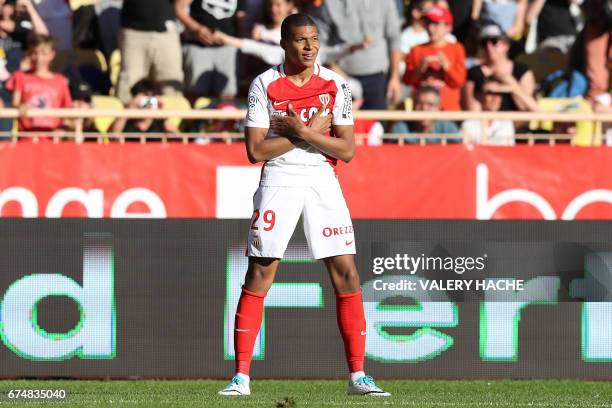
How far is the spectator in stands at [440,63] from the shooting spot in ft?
46.9

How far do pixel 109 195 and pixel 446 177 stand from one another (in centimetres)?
308

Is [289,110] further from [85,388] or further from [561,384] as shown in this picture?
[561,384]

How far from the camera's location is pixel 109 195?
1250cm

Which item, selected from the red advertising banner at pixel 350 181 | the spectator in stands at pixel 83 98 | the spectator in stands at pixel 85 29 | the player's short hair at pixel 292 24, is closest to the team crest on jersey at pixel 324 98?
the player's short hair at pixel 292 24

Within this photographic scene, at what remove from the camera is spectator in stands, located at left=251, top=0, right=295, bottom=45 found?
47.6ft

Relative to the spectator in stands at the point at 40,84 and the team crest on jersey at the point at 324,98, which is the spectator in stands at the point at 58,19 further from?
the team crest on jersey at the point at 324,98

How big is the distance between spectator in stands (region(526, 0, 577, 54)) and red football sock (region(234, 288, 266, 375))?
914 centimetres

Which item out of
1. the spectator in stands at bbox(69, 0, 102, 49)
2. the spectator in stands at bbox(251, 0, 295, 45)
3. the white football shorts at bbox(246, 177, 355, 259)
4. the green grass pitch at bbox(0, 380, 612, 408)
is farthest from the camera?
the spectator in stands at bbox(69, 0, 102, 49)

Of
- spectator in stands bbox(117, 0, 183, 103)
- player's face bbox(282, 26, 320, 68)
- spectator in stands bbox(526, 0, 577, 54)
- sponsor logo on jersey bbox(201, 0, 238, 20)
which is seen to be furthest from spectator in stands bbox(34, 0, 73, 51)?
player's face bbox(282, 26, 320, 68)

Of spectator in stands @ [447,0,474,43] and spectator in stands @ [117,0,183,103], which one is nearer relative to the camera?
spectator in stands @ [117,0,183,103]

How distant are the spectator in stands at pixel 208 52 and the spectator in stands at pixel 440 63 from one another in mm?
1876

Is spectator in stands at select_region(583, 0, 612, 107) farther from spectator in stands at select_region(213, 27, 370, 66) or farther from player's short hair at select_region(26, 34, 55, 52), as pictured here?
player's short hair at select_region(26, 34, 55, 52)

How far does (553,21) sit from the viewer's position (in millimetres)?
16062

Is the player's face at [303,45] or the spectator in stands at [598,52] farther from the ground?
the spectator in stands at [598,52]
